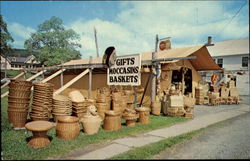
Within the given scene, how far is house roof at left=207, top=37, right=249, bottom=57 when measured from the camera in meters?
25.6

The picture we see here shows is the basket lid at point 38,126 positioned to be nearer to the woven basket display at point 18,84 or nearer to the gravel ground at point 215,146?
the woven basket display at point 18,84

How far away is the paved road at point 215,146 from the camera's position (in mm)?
4289

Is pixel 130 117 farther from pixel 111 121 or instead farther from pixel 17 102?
pixel 17 102

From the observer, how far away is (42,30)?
40.5 meters

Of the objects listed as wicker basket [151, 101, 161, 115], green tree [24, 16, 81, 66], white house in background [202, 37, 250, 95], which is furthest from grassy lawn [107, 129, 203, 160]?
green tree [24, 16, 81, 66]

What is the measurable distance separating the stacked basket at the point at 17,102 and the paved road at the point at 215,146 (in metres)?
4.45

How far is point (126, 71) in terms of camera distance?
838cm

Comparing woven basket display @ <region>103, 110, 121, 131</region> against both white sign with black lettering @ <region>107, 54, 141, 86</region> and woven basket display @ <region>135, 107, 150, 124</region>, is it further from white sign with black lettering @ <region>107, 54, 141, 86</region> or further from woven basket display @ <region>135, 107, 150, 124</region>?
white sign with black lettering @ <region>107, 54, 141, 86</region>

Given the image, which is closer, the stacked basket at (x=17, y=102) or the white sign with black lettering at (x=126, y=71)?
the stacked basket at (x=17, y=102)

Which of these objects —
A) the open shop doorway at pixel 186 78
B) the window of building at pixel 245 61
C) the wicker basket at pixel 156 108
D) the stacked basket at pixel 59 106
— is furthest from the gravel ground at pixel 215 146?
the window of building at pixel 245 61

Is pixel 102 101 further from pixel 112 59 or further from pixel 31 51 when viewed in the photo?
pixel 31 51

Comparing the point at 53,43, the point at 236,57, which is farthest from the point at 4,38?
the point at 236,57

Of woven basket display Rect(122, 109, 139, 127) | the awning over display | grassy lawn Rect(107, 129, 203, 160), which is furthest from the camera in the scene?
the awning over display

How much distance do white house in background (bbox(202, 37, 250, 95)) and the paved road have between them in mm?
18203
